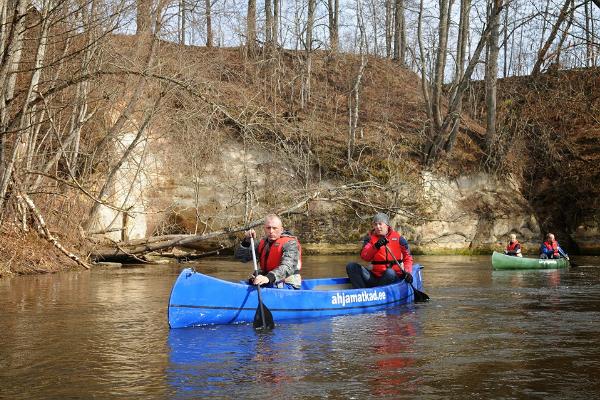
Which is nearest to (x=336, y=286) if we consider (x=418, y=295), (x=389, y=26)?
(x=418, y=295)

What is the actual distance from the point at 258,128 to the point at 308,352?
13.6 metres

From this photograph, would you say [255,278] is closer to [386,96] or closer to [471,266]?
[471,266]

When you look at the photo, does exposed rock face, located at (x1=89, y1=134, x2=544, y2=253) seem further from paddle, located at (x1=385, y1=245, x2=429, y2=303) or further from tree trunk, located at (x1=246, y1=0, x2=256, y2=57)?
paddle, located at (x1=385, y1=245, x2=429, y2=303)

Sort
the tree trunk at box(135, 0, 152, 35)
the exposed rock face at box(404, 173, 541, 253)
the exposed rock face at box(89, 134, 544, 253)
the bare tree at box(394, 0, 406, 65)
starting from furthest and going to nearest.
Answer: the bare tree at box(394, 0, 406, 65) → the exposed rock face at box(404, 173, 541, 253) → the exposed rock face at box(89, 134, 544, 253) → the tree trunk at box(135, 0, 152, 35)

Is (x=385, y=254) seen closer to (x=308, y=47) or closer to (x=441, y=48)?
(x=441, y=48)

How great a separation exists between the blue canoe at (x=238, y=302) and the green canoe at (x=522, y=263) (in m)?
9.11

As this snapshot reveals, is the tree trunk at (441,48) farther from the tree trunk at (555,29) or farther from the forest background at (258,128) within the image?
the tree trunk at (555,29)

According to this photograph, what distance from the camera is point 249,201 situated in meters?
18.7

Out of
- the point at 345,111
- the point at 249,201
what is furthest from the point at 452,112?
the point at 249,201

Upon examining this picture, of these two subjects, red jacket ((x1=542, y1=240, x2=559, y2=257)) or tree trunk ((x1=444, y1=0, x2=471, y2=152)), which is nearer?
red jacket ((x1=542, y1=240, x2=559, y2=257))

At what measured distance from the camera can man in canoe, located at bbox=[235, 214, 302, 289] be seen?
911 centimetres

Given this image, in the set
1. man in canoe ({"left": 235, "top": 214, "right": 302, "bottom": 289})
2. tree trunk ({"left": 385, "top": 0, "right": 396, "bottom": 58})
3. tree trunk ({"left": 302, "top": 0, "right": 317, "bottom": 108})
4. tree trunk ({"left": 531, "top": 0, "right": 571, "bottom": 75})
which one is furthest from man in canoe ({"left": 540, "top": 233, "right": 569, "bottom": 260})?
tree trunk ({"left": 385, "top": 0, "right": 396, "bottom": 58})

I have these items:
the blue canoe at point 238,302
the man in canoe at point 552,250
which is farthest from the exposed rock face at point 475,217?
the blue canoe at point 238,302

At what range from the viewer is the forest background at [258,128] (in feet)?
50.0
